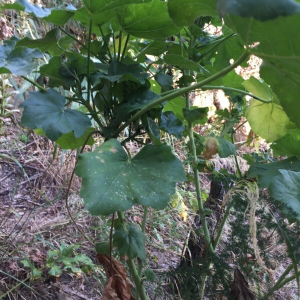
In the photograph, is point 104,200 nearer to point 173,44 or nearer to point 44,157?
point 173,44

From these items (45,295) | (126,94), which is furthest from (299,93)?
(45,295)

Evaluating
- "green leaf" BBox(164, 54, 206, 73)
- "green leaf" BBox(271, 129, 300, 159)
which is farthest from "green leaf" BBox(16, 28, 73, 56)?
"green leaf" BBox(271, 129, 300, 159)

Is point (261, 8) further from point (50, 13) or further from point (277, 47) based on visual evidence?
point (50, 13)

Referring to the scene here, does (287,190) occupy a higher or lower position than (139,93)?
lower

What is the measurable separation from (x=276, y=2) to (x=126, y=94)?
0.41 m

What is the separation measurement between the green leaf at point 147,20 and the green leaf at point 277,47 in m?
0.25

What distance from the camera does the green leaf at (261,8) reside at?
13.3 inches

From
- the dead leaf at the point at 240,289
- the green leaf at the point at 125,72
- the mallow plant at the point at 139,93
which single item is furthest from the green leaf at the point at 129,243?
the green leaf at the point at 125,72

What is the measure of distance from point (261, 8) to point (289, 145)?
24.3 inches

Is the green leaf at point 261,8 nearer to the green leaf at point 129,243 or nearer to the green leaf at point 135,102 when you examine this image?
the green leaf at point 135,102

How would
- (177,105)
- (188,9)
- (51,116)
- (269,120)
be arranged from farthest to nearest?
1. (177,105)
2. (269,120)
3. (51,116)
4. (188,9)

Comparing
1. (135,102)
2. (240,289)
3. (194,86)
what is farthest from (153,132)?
(240,289)

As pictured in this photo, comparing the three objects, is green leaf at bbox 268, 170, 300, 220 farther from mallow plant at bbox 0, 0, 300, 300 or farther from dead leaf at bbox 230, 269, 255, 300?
dead leaf at bbox 230, 269, 255, 300

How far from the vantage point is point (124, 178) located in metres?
0.57
